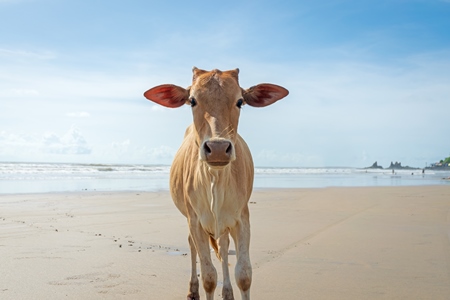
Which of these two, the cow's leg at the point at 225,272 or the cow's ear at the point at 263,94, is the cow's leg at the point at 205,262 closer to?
the cow's leg at the point at 225,272

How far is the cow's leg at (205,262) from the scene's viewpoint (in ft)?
15.1

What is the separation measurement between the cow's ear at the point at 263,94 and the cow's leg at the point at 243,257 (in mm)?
1135

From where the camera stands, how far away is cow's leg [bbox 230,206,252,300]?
4.45m

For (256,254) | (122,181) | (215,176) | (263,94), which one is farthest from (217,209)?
(122,181)

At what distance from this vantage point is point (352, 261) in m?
6.28

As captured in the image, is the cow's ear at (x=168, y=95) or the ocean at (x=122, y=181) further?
the ocean at (x=122, y=181)

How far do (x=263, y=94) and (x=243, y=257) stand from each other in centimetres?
165

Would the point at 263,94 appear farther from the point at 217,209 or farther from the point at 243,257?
the point at 243,257

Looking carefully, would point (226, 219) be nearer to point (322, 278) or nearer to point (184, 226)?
point (322, 278)

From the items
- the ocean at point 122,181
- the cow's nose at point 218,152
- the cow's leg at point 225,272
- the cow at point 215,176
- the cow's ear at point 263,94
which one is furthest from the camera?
the ocean at point 122,181

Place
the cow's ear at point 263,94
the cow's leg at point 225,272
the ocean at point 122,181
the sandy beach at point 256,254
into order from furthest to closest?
Result: the ocean at point 122,181 → the sandy beach at point 256,254 → the cow's leg at point 225,272 → the cow's ear at point 263,94

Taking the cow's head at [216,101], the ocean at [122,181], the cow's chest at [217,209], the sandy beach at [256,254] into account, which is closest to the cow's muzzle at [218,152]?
the cow's head at [216,101]

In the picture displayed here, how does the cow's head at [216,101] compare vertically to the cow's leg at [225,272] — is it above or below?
above

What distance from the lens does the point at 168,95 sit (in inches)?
183
